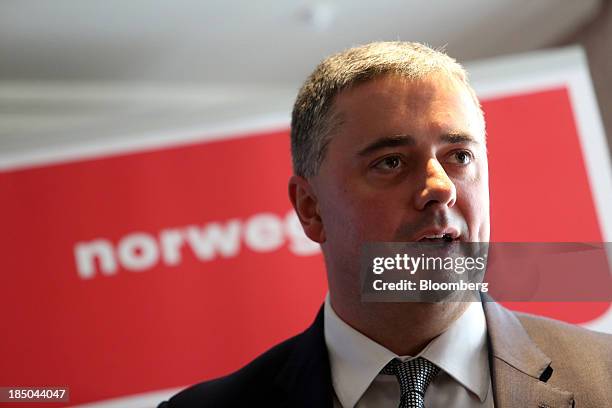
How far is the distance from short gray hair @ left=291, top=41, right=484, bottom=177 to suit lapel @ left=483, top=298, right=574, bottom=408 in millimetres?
309

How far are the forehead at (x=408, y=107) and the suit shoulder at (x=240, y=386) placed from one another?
371 mm

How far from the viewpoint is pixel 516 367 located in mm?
891

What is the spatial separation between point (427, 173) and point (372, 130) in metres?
0.11

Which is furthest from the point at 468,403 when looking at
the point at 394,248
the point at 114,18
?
the point at 114,18

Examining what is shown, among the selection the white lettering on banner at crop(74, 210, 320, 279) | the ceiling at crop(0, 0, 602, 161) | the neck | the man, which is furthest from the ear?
the ceiling at crop(0, 0, 602, 161)

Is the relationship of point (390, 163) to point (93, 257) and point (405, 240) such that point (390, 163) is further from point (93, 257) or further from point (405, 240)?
point (93, 257)

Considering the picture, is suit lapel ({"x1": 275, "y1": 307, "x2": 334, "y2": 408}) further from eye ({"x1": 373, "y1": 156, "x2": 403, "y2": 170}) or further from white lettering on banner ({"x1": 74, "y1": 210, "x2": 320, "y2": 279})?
white lettering on banner ({"x1": 74, "y1": 210, "x2": 320, "y2": 279})

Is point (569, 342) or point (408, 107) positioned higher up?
point (408, 107)

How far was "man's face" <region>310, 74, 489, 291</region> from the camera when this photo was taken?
839mm

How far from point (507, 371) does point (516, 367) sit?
0.01 metres

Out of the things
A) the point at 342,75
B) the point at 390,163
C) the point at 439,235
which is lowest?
the point at 439,235

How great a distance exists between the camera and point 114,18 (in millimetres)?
2648

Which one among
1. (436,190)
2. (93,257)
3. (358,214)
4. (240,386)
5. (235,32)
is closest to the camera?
(436,190)

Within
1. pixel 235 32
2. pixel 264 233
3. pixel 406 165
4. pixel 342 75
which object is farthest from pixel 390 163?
pixel 235 32
